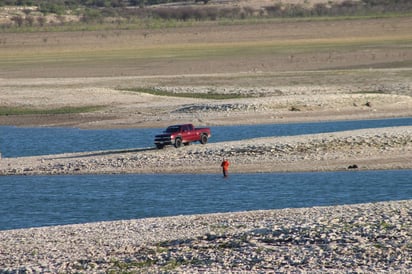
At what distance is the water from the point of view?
28.8m

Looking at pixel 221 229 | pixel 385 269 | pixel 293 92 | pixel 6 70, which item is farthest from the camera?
pixel 6 70

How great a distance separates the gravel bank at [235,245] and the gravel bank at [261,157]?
34.0ft

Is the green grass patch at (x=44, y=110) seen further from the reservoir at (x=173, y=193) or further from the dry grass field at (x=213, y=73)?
the reservoir at (x=173, y=193)

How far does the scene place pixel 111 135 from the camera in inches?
1861

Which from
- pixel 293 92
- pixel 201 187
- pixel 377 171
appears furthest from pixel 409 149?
pixel 293 92

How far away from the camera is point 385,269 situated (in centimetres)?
1877

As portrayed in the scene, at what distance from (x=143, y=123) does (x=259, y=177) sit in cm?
1719

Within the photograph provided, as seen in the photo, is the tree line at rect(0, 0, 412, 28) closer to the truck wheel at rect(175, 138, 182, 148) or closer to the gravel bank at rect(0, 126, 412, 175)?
the truck wheel at rect(175, 138, 182, 148)

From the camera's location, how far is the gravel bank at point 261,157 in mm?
35469

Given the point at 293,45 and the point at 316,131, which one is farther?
the point at 293,45

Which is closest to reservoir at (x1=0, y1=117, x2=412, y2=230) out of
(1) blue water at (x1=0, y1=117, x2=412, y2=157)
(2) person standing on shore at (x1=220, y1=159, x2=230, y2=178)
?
(2) person standing on shore at (x1=220, y1=159, x2=230, y2=178)

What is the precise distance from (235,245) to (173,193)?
34.1 feet

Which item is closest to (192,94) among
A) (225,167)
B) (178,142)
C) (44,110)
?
(44,110)

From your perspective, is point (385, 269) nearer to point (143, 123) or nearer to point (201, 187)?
→ point (201, 187)
